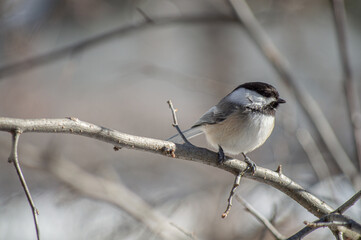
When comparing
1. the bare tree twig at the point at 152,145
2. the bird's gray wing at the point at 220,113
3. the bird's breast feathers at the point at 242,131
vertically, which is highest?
the bird's gray wing at the point at 220,113

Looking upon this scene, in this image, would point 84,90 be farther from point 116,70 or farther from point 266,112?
point 266,112

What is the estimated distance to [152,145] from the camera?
150 centimetres

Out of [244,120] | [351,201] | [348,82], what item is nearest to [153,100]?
[348,82]

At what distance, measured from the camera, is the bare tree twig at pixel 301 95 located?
2615 millimetres

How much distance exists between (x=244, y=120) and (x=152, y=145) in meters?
0.83

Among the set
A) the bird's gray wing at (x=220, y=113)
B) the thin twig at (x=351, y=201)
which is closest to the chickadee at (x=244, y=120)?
the bird's gray wing at (x=220, y=113)

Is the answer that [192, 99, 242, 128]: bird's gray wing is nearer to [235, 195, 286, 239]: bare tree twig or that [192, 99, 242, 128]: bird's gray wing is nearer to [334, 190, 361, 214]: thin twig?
[235, 195, 286, 239]: bare tree twig

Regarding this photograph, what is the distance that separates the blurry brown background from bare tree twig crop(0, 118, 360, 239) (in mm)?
136

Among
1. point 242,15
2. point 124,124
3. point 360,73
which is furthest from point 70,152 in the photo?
point 360,73

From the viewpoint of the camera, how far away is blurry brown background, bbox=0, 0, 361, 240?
113 inches

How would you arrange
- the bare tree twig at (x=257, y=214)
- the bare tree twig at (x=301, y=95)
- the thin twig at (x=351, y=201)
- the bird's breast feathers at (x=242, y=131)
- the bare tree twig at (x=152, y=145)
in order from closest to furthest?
the bare tree twig at (x=152, y=145) < the thin twig at (x=351, y=201) < the bare tree twig at (x=257, y=214) < the bird's breast feathers at (x=242, y=131) < the bare tree twig at (x=301, y=95)

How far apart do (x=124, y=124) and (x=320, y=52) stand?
3.41 m

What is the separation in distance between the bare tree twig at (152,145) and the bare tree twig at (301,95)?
0.99 meters

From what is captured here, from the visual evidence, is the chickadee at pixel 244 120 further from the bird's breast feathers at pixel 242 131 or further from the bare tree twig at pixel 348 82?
the bare tree twig at pixel 348 82
